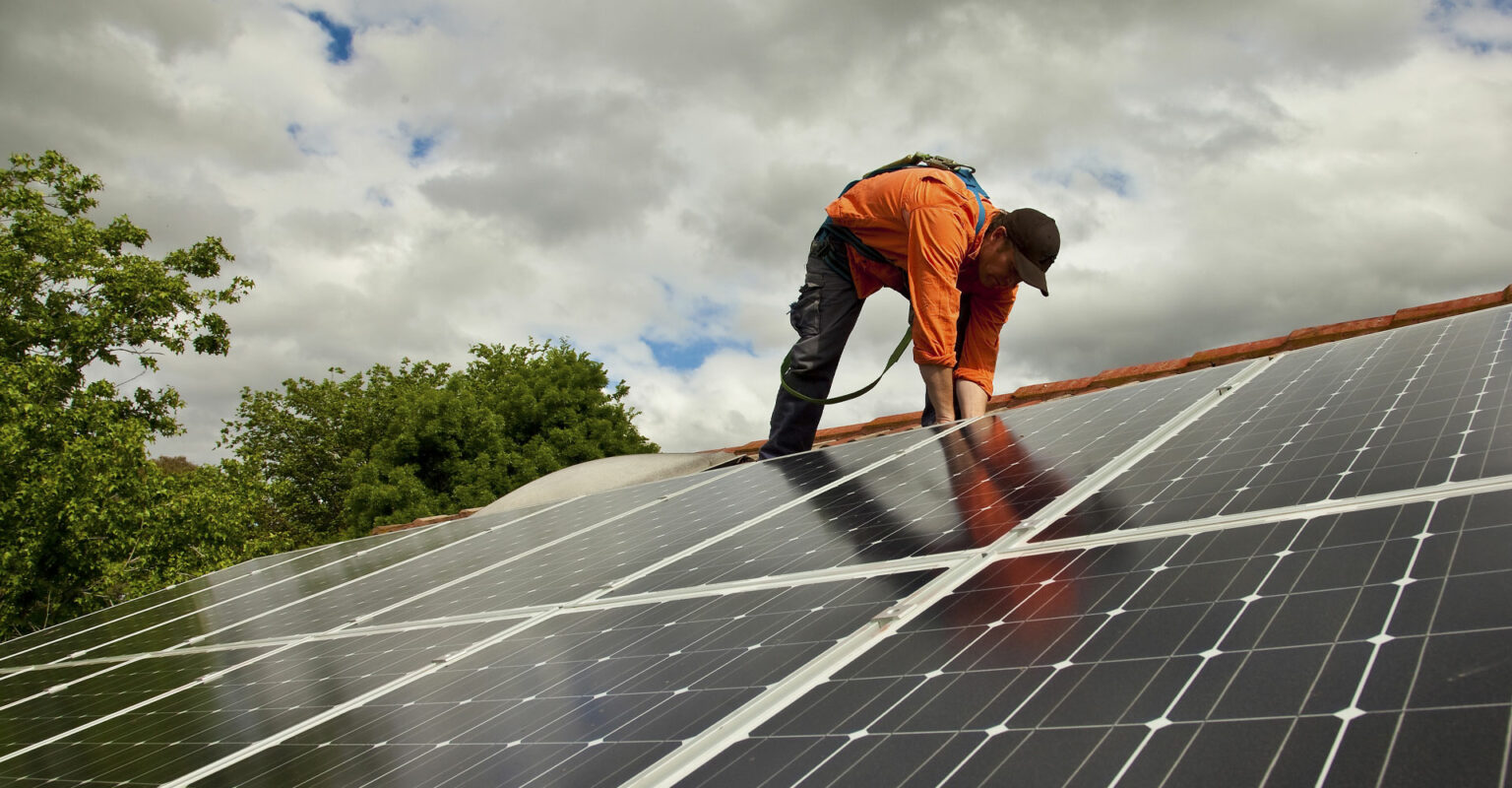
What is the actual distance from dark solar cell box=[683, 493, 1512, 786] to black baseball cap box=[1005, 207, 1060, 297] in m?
3.89

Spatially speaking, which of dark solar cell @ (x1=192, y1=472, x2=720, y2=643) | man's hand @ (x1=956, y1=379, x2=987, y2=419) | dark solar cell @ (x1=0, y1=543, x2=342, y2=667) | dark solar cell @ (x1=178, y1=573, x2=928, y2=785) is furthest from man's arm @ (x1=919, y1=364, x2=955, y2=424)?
dark solar cell @ (x1=0, y1=543, x2=342, y2=667)

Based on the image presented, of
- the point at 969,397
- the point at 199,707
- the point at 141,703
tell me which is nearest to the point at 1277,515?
the point at 199,707

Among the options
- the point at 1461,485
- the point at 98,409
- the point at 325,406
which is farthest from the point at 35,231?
the point at 1461,485

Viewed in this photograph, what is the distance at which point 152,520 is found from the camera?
65.4 ft

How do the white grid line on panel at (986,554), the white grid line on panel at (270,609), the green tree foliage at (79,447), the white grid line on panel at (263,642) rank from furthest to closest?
the green tree foliage at (79,447), the white grid line on panel at (270,609), the white grid line on panel at (263,642), the white grid line on panel at (986,554)

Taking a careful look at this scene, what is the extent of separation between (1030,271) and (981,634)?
439cm

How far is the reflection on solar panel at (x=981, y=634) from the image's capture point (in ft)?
5.60

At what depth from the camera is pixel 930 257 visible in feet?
21.0

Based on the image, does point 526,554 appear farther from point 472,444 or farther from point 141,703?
point 472,444

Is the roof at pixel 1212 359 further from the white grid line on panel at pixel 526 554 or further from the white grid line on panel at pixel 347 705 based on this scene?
the white grid line on panel at pixel 347 705

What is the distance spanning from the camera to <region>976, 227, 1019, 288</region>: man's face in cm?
659

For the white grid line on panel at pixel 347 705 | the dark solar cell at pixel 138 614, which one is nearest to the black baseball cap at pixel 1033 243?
the white grid line on panel at pixel 347 705

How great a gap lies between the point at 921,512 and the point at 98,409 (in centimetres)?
2272

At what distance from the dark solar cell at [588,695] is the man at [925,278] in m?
3.46
